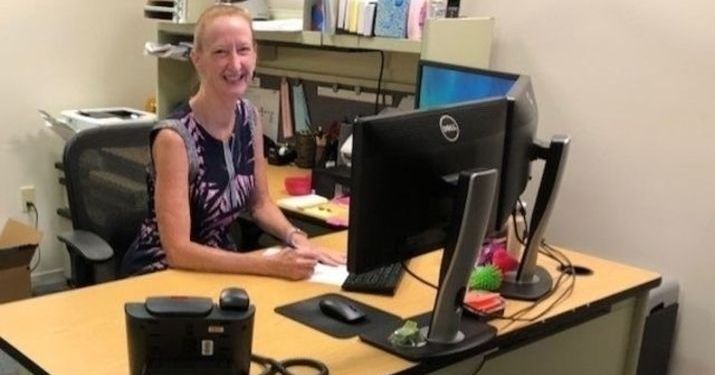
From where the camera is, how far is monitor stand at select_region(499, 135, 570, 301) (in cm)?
190

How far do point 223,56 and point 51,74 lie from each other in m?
2.02

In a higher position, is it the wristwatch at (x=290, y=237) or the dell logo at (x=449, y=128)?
the dell logo at (x=449, y=128)

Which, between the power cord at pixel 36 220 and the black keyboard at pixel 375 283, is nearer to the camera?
the black keyboard at pixel 375 283

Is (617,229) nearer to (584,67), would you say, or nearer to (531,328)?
(584,67)

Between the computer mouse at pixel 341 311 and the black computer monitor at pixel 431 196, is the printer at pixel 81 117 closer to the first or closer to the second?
the computer mouse at pixel 341 311

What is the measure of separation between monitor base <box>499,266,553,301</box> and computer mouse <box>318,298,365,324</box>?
39 centimetres

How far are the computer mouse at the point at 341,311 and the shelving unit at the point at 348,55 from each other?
122 centimetres

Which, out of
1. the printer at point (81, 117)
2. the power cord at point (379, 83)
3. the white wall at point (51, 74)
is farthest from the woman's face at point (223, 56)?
the white wall at point (51, 74)

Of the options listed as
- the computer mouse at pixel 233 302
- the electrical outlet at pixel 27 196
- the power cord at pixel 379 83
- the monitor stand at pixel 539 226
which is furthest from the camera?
the electrical outlet at pixel 27 196

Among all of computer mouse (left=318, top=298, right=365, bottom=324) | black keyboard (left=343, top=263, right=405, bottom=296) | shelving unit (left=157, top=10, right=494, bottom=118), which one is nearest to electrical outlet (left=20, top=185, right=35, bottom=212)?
shelving unit (left=157, top=10, right=494, bottom=118)

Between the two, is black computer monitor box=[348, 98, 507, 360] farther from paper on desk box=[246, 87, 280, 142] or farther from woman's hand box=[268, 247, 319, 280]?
paper on desk box=[246, 87, 280, 142]

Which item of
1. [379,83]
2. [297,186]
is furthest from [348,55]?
[297,186]

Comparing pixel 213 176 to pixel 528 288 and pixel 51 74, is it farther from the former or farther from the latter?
pixel 51 74

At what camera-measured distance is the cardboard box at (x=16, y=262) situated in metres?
3.34
